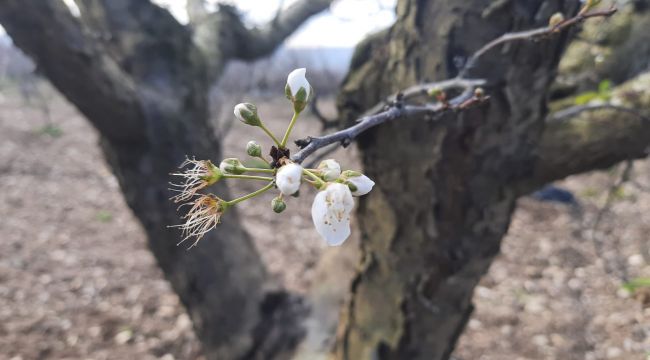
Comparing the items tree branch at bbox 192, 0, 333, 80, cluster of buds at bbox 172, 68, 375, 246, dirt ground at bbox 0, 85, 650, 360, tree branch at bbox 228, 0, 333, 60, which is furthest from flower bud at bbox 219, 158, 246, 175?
tree branch at bbox 228, 0, 333, 60

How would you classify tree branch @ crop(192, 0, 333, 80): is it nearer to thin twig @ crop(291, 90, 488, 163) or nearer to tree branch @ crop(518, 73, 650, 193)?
tree branch @ crop(518, 73, 650, 193)

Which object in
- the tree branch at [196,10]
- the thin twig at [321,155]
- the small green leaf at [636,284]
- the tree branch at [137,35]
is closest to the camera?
the thin twig at [321,155]

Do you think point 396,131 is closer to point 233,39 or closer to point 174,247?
point 174,247

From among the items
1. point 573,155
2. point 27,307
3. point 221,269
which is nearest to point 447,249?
point 573,155

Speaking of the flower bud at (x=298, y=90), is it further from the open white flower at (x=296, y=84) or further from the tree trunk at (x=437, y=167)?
the tree trunk at (x=437, y=167)

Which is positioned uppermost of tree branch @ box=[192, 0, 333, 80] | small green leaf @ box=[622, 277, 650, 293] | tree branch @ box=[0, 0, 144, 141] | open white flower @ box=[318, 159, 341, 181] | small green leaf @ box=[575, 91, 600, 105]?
tree branch @ box=[192, 0, 333, 80]

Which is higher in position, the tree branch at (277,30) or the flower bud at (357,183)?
the tree branch at (277,30)

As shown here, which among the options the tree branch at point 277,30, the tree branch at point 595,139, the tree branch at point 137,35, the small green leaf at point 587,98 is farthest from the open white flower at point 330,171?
the tree branch at point 277,30
